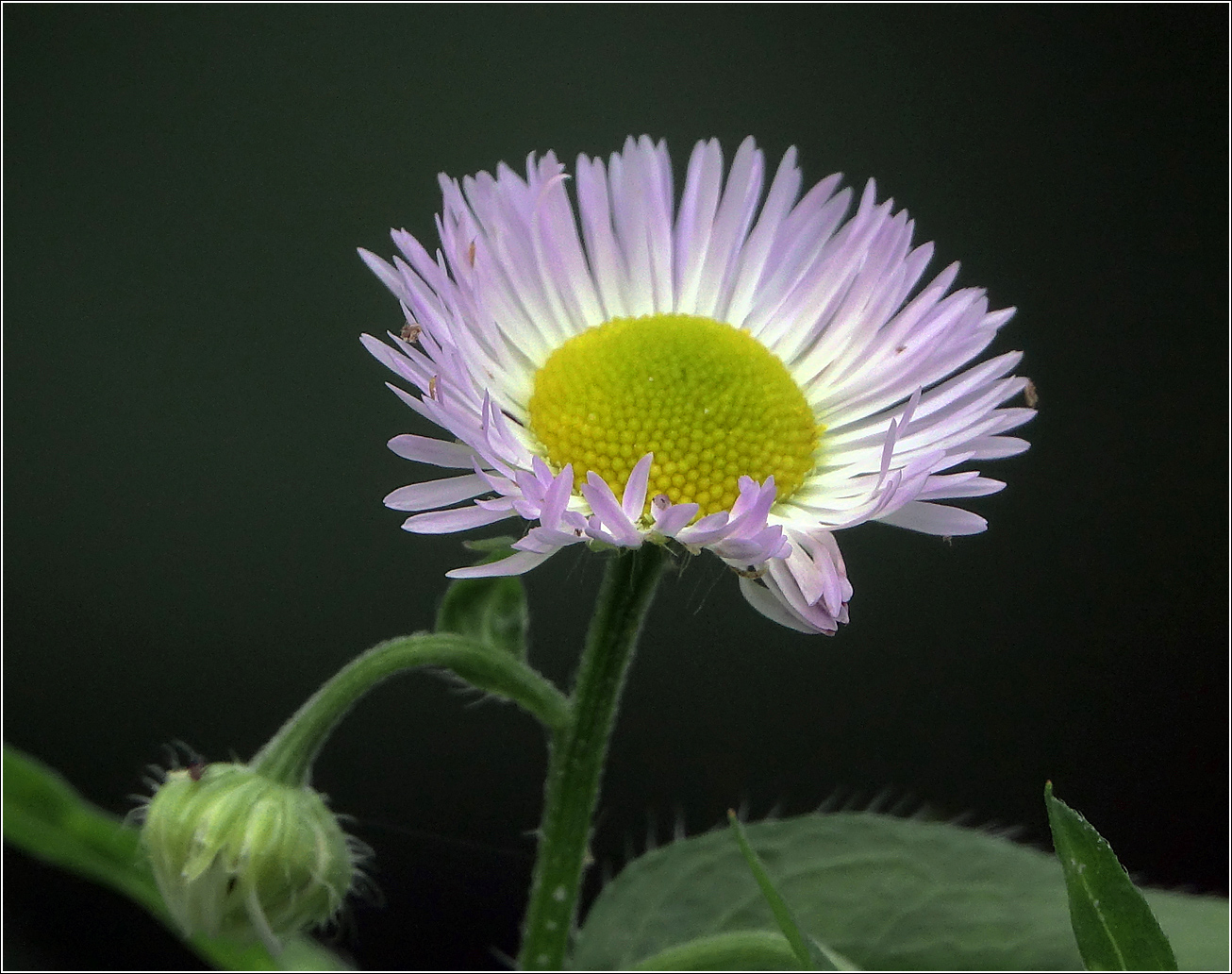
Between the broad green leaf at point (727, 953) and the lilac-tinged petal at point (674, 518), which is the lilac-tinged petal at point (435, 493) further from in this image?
the broad green leaf at point (727, 953)

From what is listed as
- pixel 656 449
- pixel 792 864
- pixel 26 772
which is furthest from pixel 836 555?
pixel 26 772

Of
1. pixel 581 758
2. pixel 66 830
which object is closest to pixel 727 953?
pixel 581 758

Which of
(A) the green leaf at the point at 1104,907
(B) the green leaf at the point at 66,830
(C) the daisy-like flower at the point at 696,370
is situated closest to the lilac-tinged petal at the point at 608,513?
(C) the daisy-like flower at the point at 696,370

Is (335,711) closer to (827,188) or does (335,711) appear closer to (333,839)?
(333,839)

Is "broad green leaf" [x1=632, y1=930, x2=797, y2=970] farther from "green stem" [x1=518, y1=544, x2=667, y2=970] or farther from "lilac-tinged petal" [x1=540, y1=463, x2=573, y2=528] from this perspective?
"lilac-tinged petal" [x1=540, y1=463, x2=573, y2=528]

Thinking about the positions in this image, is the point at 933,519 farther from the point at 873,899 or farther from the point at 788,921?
the point at 873,899
